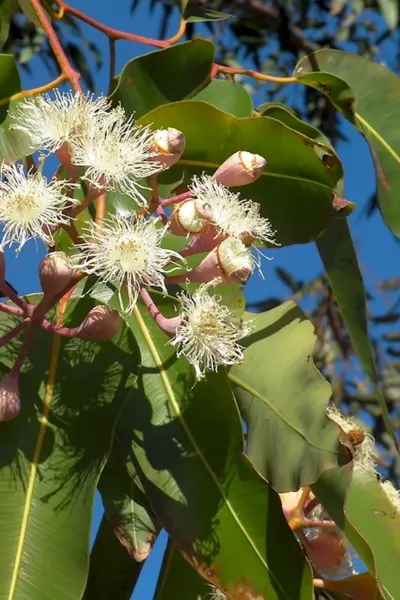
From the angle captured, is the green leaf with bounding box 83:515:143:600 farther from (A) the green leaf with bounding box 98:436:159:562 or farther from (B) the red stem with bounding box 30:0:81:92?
(B) the red stem with bounding box 30:0:81:92

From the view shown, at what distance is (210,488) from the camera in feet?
3.19

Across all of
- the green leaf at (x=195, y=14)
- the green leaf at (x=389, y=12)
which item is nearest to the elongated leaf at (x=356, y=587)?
the green leaf at (x=195, y=14)

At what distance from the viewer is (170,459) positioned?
98 centimetres

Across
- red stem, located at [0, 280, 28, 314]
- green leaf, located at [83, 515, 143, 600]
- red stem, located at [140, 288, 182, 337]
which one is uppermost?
red stem, located at [0, 280, 28, 314]

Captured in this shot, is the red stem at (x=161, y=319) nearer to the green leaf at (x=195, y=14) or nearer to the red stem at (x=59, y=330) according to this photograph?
the red stem at (x=59, y=330)

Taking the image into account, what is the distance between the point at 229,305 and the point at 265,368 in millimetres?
84

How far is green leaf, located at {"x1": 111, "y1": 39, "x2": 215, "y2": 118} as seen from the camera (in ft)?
3.53

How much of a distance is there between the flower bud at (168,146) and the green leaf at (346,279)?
12.6 inches

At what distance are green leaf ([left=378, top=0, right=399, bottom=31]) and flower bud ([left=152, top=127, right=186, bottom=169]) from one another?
224 centimetres

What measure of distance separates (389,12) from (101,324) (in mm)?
2373

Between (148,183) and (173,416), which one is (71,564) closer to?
(173,416)

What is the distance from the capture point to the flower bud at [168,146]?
0.93m

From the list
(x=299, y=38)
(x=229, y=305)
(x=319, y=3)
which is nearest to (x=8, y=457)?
(x=229, y=305)

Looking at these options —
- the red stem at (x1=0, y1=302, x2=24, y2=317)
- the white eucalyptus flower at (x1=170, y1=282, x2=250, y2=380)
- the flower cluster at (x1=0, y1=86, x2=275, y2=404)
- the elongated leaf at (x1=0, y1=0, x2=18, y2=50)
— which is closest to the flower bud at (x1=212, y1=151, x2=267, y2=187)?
the flower cluster at (x1=0, y1=86, x2=275, y2=404)
